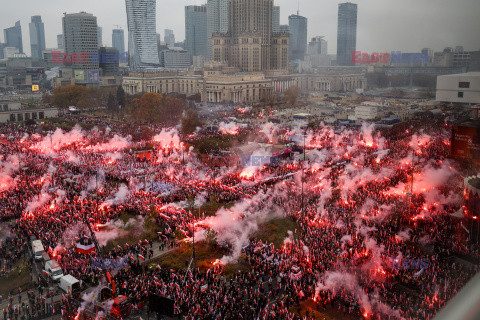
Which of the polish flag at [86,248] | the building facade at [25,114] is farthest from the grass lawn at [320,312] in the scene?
the building facade at [25,114]

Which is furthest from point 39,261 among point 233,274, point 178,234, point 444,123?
point 444,123

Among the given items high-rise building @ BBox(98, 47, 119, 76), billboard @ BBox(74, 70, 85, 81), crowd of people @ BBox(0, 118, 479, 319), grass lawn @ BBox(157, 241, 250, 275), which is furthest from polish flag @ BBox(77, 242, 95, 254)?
high-rise building @ BBox(98, 47, 119, 76)

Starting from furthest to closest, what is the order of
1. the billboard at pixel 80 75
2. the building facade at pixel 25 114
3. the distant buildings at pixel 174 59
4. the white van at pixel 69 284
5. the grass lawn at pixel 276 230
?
the distant buildings at pixel 174 59
the billboard at pixel 80 75
the building facade at pixel 25 114
the grass lawn at pixel 276 230
the white van at pixel 69 284

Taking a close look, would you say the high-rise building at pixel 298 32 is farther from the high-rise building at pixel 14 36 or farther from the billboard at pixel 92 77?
the high-rise building at pixel 14 36

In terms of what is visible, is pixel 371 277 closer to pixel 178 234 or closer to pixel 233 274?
pixel 233 274

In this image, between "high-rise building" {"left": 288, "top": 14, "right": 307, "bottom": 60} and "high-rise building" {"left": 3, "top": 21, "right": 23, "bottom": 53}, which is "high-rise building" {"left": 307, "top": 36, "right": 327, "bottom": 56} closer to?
"high-rise building" {"left": 288, "top": 14, "right": 307, "bottom": 60}

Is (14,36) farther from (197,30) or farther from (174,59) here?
(174,59)
